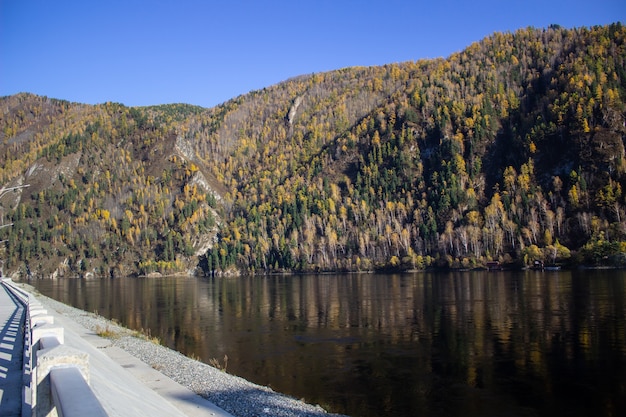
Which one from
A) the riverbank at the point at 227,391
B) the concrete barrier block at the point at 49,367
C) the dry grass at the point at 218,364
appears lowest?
the dry grass at the point at 218,364

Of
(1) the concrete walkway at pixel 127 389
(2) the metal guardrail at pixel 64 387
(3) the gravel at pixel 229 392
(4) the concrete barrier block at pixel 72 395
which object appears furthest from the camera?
(3) the gravel at pixel 229 392

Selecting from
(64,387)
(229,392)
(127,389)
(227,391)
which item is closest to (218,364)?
(227,391)

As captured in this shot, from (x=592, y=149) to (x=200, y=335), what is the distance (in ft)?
528

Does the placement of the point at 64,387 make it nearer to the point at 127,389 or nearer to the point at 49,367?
the point at 49,367

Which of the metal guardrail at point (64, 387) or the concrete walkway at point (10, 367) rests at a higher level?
the metal guardrail at point (64, 387)

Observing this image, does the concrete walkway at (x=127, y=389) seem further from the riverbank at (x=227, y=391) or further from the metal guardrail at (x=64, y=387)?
the riverbank at (x=227, y=391)

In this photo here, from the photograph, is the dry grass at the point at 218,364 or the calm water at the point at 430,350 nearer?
the calm water at the point at 430,350

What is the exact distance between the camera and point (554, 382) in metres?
24.3

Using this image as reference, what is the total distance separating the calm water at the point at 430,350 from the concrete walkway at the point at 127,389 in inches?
273

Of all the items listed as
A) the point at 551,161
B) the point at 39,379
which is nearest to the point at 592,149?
the point at 551,161

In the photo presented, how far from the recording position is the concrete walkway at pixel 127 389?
7.11m

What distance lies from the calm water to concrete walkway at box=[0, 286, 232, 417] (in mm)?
Answer: 6934

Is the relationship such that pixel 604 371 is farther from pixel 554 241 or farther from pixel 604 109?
pixel 604 109

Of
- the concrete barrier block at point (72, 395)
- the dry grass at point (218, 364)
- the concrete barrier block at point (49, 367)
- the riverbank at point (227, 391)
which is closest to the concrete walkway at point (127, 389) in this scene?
the concrete barrier block at point (49, 367)
